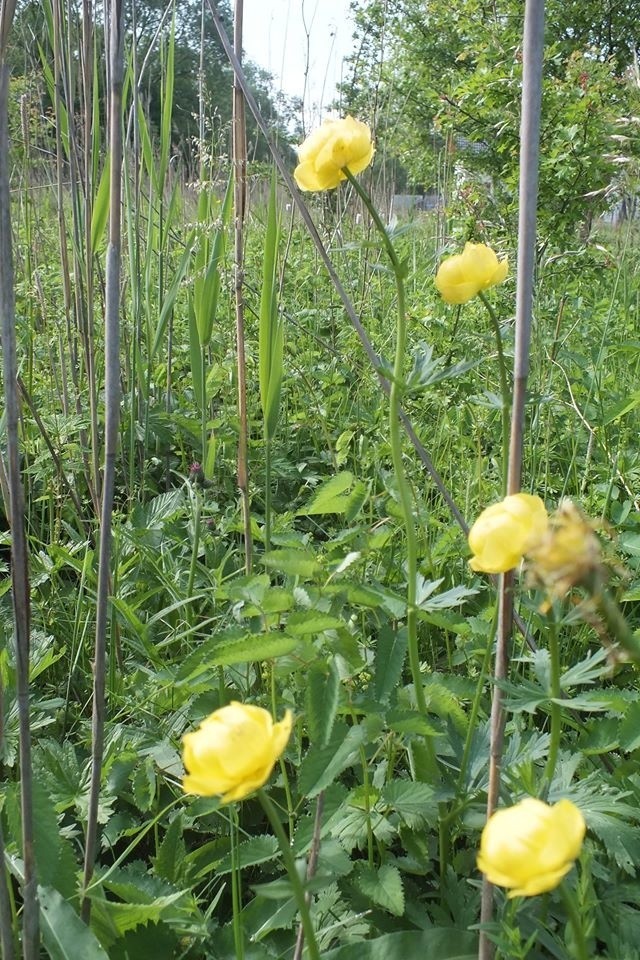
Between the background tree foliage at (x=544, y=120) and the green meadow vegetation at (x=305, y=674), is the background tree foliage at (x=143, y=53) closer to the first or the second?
the green meadow vegetation at (x=305, y=674)

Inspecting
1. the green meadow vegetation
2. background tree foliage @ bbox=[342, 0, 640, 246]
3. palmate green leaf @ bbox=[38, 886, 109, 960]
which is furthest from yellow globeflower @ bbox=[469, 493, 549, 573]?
background tree foliage @ bbox=[342, 0, 640, 246]

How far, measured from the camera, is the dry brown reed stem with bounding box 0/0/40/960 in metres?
0.55

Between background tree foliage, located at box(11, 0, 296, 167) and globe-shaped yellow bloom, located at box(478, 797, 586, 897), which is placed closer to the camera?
globe-shaped yellow bloom, located at box(478, 797, 586, 897)

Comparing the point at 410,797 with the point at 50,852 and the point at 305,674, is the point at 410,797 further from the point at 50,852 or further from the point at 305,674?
the point at 50,852

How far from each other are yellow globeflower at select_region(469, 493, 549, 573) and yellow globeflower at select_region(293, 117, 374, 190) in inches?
12.5

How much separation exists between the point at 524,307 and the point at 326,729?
359 mm

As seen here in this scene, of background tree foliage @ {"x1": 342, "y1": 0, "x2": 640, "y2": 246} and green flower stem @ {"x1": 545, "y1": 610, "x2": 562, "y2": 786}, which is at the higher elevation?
background tree foliage @ {"x1": 342, "y1": 0, "x2": 640, "y2": 246}

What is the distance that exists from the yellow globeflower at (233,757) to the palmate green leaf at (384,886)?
1.18 ft

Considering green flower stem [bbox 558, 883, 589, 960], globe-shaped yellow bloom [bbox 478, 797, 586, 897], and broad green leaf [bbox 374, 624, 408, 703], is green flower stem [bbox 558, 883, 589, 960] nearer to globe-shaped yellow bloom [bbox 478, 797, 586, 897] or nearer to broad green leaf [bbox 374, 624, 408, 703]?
globe-shaped yellow bloom [bbox 478, 797, 586, 897]

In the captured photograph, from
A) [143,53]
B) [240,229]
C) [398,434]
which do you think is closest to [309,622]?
[398,434]

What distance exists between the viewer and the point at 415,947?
638 millimetres

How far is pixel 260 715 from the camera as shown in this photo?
37cm

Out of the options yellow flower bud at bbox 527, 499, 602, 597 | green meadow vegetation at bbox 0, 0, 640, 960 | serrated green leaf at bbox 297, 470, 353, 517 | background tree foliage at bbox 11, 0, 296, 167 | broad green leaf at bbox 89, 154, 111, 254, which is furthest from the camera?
background tree foliage at bbox 11, 0, 296, 167

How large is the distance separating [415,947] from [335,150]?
2.11ft
